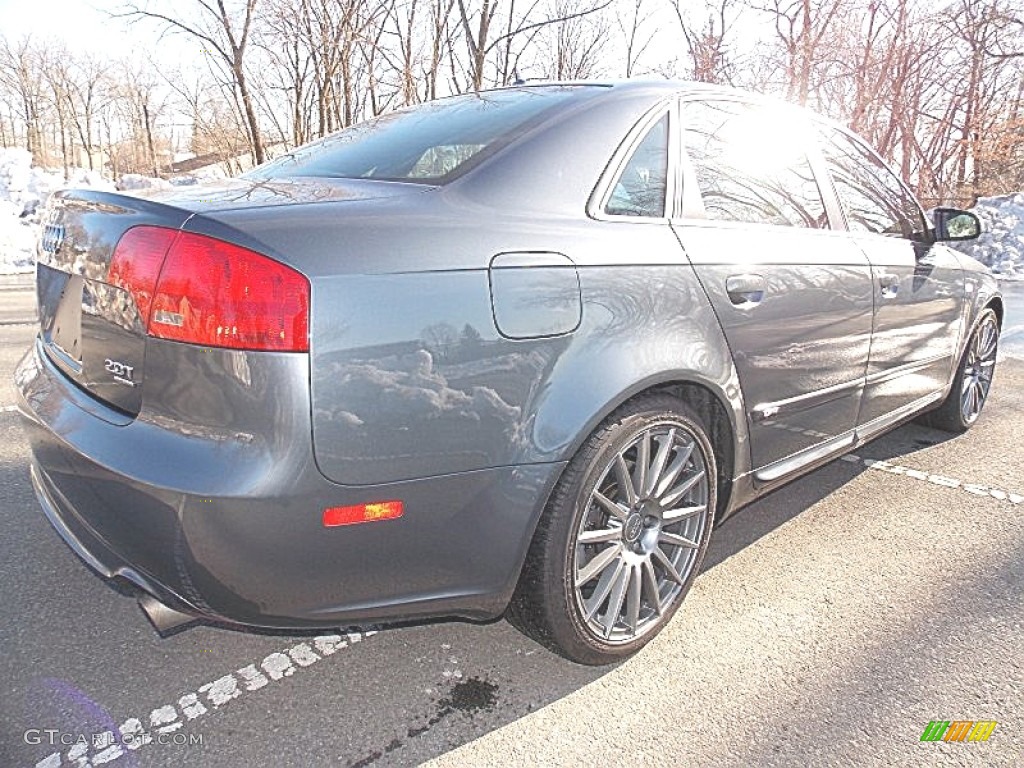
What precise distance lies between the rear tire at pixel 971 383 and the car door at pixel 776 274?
1533 mm

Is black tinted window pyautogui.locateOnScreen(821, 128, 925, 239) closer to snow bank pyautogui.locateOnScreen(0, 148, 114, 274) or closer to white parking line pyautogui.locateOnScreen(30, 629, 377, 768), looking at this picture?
white parking line pyautogui.locateOnScreen(30, 629, 377, 768)

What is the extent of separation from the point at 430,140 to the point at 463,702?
1.63 m

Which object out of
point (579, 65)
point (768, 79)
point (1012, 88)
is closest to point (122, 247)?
point (768, 79)

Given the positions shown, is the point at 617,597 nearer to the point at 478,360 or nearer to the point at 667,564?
the point at 667,564

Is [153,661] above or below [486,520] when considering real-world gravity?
below

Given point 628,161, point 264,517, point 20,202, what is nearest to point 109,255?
point 264,517

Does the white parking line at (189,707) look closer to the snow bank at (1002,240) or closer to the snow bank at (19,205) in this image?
the snow bank at (19,205)

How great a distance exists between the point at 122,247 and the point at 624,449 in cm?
132

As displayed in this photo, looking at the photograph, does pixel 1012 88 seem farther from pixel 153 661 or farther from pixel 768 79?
pixel 153 661

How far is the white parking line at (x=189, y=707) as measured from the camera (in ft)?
5.35

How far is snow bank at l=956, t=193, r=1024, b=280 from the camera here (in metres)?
12.3

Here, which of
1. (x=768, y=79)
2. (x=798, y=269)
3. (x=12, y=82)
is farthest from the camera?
(x=12, y=82)

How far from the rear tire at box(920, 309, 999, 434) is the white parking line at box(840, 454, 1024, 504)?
57cm

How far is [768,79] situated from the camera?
17031mm
